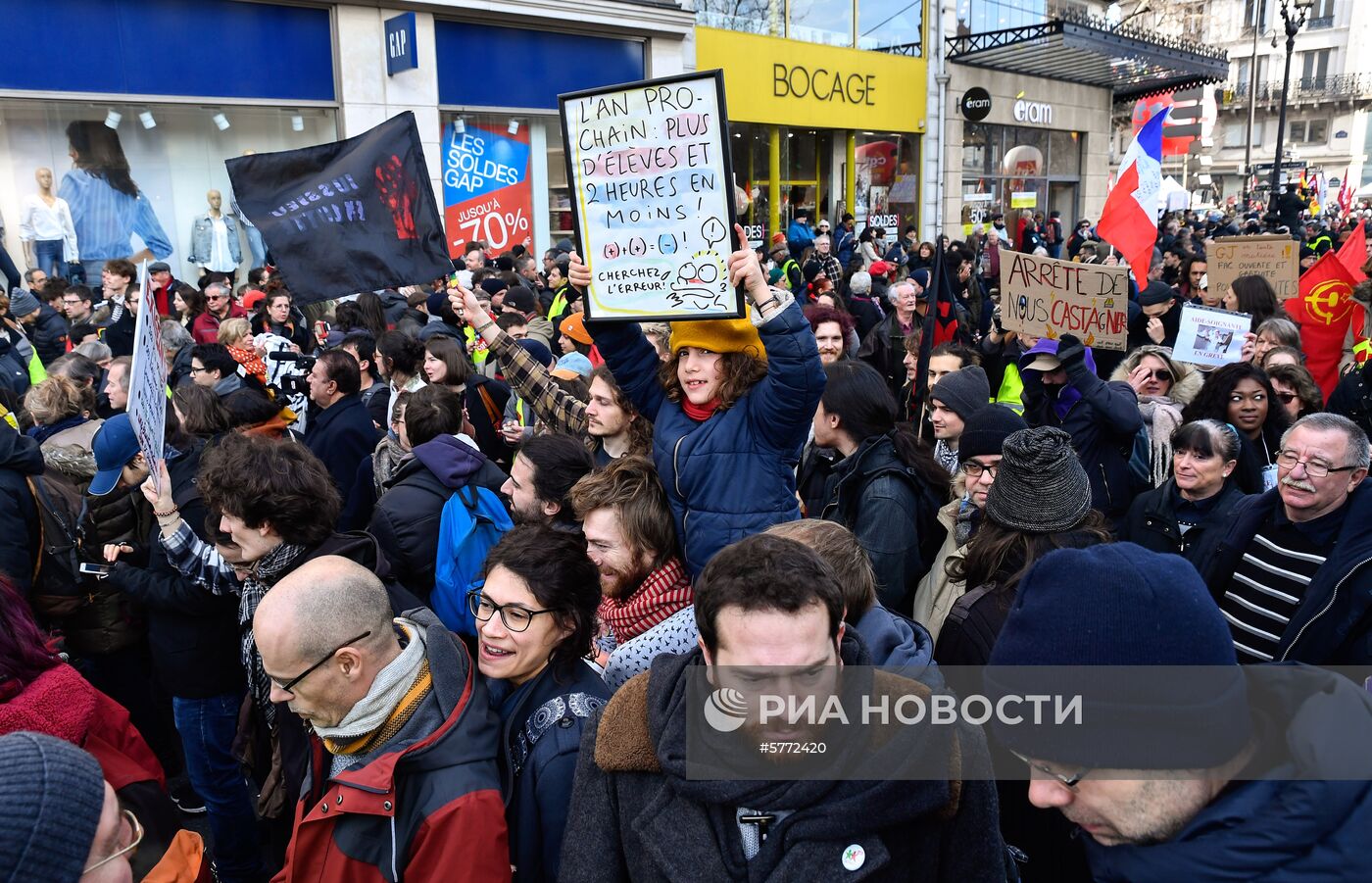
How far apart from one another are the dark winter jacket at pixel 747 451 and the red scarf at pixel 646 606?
5.7 inches

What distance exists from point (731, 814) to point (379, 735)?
2.97 ft

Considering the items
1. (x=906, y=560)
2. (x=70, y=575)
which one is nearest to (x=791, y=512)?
(x=906, y=560)

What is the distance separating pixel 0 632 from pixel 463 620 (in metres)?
1.57

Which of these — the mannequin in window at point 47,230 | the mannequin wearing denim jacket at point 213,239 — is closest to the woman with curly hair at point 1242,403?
the mannequin wearing denim jacket at point 213,239

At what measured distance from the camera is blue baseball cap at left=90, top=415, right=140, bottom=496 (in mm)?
3934

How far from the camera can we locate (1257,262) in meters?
8.38

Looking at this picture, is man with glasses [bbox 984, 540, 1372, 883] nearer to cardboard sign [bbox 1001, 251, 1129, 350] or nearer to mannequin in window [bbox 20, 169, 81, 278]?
cardboard sign [bbox 1001, 251, 1129, 350]

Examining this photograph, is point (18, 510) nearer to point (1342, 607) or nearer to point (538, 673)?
point (538, 673)

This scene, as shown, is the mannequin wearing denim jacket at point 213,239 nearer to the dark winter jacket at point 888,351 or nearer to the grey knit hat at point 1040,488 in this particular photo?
the dark winter jacket at point 888,351

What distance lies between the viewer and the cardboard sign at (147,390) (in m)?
3.37

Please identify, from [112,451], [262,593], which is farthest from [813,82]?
[262,593]

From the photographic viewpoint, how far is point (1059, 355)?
4742 mm

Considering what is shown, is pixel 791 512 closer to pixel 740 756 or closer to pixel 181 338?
pixel 740 756

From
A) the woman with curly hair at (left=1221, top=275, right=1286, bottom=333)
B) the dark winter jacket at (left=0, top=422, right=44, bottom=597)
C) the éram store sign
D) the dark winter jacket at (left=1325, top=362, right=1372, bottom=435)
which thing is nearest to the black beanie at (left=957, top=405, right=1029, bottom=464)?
the dark winter jacket at (left=1325, top=362, right=1372, bottom=435)
